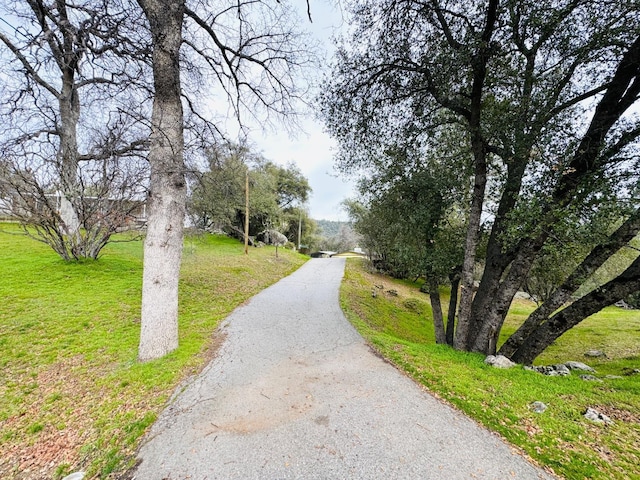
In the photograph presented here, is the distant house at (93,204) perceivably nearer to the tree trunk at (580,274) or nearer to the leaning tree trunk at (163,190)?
the leaning tree trunk at (163,190)

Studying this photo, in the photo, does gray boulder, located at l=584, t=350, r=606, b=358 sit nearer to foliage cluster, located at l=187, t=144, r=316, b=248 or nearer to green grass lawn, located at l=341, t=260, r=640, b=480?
green grass lawn, located at l=341, t=260, r=640, b=480

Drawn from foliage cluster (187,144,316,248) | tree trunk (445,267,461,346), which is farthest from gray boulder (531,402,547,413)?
foliage cluster (187,144,316,248)

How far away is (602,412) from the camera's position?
2.83 meters

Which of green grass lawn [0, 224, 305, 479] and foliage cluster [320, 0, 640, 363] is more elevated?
foliage cluster [320, 0, 640, 363]

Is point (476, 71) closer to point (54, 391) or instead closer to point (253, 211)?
point (54, 391)

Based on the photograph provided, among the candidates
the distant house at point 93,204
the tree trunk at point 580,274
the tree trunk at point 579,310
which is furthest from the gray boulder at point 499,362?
the distant house at point 93,204

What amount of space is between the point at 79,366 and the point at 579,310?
8.51m

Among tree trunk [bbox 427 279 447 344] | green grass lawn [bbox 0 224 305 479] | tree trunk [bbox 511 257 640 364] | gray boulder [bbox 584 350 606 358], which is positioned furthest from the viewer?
gray boulder [bbox 584 350 606 358]

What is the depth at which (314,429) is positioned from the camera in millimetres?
2490

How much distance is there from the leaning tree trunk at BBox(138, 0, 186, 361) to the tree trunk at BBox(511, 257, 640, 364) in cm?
684

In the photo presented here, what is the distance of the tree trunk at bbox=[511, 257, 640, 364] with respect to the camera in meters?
4.00

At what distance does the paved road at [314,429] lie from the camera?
204cm

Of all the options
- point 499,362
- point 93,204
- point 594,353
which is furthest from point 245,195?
point 594,353

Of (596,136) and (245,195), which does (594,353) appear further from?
(245,195)
